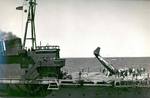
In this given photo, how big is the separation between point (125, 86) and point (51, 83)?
3.23m

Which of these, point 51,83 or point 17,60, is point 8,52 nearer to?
point 17,60

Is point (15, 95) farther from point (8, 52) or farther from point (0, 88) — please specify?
point (8, 52)

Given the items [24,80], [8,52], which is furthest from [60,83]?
[8,52]

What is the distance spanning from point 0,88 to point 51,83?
2.77 metres

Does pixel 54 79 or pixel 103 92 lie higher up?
pixel 54 79

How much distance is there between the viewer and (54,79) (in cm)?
1720

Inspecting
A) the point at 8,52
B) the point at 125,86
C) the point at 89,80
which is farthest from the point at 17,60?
the point at 125,86

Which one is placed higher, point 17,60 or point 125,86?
point 17,60

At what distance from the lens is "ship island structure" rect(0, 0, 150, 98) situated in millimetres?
16766

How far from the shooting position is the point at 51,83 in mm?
17000

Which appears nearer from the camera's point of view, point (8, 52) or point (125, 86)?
point (125, 86)

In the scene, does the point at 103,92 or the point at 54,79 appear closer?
the point at 103,92

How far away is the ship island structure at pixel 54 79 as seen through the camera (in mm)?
16766

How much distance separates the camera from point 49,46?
709 inches
